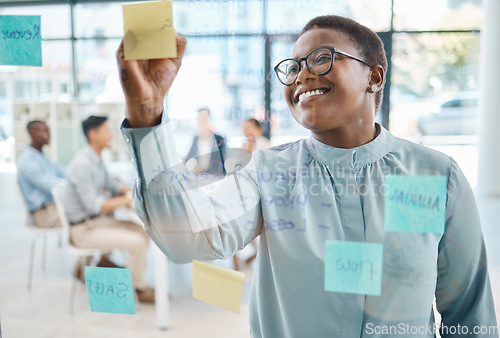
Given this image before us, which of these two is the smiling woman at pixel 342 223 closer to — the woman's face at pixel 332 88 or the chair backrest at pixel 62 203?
the woman's face at pixel 332 88

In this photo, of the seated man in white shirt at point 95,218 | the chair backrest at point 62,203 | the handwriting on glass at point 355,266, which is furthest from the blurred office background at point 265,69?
the chair backrest at point 62,203

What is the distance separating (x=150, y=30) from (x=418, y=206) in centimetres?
45

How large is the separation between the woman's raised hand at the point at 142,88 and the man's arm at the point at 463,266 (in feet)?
1.37

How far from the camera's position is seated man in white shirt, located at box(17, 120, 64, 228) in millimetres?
1594

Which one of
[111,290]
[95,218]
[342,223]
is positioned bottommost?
[95,218]

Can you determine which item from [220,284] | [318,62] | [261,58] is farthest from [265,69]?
[220,284]

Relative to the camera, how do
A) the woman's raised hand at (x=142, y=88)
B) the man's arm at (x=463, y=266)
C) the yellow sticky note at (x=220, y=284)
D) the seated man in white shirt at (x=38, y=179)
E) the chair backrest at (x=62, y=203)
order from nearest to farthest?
the woman's raised hand at (x=142, y=88), the man's arm at (x=463, y=266), the yellow sticky note at (x=220, y=284), the seated man in white shirt at (x=38, y=179), the chair backrest at (x=62, y=203)

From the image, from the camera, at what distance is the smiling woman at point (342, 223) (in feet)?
1.83

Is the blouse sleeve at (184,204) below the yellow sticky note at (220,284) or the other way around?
the other way around

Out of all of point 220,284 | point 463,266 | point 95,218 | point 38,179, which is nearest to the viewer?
point 463,266

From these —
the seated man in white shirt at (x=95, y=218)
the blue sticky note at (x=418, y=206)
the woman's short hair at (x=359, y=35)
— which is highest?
the woman's short hair at (x=359, y=35)

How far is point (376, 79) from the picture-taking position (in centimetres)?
59

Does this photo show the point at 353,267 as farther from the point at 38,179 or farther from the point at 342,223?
the point at 38,179

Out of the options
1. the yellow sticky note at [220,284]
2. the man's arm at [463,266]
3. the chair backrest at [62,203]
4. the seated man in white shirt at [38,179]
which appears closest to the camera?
the man's arm at [463,266]
